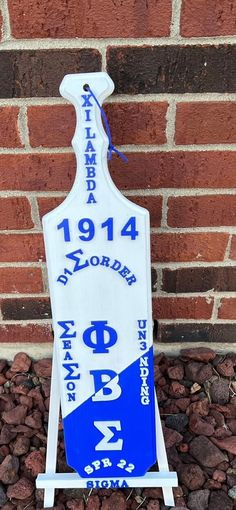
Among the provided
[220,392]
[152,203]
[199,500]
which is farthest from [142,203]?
[199,500]

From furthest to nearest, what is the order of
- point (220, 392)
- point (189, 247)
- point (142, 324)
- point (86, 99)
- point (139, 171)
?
point (220, 392), point (189, 247), point (139, 171), point (142, 324), point (86, 99)

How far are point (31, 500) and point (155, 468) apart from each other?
0.24 metres

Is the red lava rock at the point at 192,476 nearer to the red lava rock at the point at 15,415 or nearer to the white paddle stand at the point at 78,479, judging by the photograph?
the white paddle stand at the point at 78,479

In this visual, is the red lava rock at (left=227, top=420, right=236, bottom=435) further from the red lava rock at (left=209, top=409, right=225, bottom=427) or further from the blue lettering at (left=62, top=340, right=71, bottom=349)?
the blue lettering at (left=62, top=340, right=71, bottom=349)

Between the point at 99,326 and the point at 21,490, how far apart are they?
398mm

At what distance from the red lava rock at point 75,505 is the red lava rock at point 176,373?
0.32 metres

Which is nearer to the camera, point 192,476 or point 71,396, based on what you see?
point 71,396

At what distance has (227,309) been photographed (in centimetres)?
117

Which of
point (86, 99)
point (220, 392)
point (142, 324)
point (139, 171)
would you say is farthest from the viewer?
point (220, 392)

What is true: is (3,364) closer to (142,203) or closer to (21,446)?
(21,446)

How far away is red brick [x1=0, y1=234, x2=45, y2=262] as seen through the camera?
3.48 ft

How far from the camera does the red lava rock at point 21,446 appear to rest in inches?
42.9

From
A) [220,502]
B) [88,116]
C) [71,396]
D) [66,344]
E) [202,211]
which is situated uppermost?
[88,116]

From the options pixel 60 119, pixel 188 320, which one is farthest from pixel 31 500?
pixel 60 119
